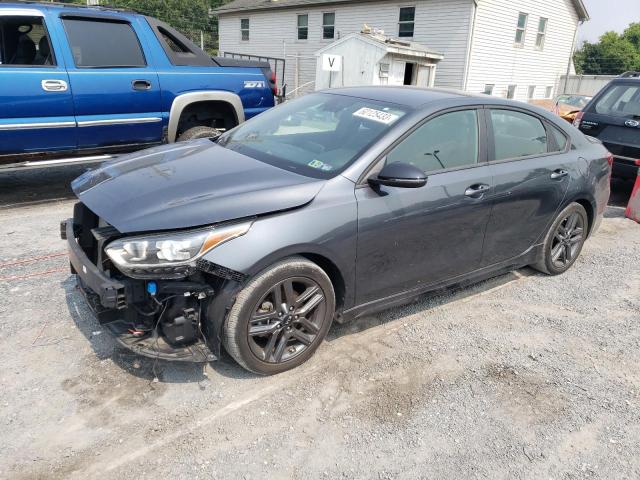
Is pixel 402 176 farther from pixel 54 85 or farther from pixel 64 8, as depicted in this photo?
pixel 64 8

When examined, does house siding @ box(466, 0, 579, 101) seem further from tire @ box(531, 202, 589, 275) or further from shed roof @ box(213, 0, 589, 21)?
tire @ box(531, 202, 589, 275)

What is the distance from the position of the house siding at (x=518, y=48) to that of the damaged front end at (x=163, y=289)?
18.1 meters

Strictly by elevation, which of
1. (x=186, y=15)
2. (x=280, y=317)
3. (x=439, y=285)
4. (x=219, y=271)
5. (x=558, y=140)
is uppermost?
(x=186, y=15)

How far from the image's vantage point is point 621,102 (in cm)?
729

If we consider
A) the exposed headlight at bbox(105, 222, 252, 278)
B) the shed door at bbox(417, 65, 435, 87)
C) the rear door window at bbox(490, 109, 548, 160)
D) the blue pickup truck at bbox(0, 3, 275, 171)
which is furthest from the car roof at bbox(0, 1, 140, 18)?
the shed door at bbox(417, 65, 435, 87)

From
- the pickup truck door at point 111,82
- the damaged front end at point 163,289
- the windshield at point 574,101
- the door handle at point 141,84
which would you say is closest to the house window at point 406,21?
the windshield at point 574,101

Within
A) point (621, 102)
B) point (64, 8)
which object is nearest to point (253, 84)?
point (64, 8)

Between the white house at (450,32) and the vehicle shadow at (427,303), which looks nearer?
the vehicle shadow at (427,303)

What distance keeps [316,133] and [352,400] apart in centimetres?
180

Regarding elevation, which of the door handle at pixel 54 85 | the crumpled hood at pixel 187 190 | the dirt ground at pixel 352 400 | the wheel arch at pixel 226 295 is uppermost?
the door handle at pixel 54 85

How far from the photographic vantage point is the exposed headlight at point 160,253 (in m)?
2.57

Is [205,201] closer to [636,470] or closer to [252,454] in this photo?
[252,454]

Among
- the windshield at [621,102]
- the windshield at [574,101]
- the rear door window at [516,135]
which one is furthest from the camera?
the windshield at [574,101]

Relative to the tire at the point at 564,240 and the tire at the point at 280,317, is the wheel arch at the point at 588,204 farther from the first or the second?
the tire at the point at 280,317
